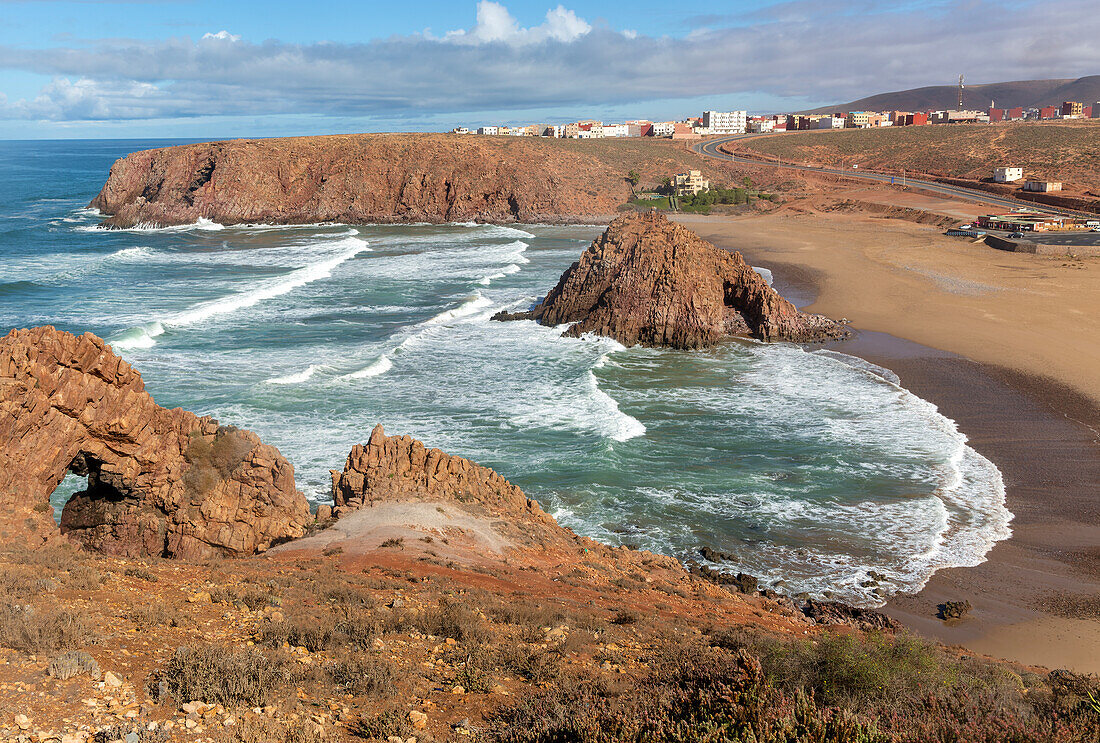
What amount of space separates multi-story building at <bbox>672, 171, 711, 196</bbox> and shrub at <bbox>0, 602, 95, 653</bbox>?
284 feet

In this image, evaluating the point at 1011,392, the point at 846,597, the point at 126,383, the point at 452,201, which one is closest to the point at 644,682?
the point at 846,597

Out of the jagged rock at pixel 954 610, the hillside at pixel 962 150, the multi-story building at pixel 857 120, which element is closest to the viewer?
the jagged rock at pixel 954 610

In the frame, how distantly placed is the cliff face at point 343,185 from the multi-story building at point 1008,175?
38.8 m

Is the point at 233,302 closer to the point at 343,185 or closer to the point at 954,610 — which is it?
the point at 954,610

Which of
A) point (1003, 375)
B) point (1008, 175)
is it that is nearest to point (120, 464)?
point (1003, 375)

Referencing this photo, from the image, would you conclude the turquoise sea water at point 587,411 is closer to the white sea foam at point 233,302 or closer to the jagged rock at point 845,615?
the white sea foam at point 233,302

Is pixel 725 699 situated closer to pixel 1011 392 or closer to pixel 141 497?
pixel 141 497

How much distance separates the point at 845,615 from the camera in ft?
43.6

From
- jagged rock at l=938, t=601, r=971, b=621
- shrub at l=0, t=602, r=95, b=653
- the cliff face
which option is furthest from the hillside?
shrub at l=0, t=602, r=95, b=653

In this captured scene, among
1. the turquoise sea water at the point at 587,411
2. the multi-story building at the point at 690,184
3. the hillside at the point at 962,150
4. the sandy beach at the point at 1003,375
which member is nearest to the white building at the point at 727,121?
the hillside at the point at 962,150

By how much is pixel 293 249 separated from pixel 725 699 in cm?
6054

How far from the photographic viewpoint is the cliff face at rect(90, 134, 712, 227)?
80500mm

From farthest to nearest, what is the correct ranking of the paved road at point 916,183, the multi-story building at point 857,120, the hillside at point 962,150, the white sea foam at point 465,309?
1. the multi-story building at point 857,120
2. the hillside at point 962,150
3. the paved road at point 916,183
4. the white sea foam at point 465,309

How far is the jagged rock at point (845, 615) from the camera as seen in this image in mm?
12852
